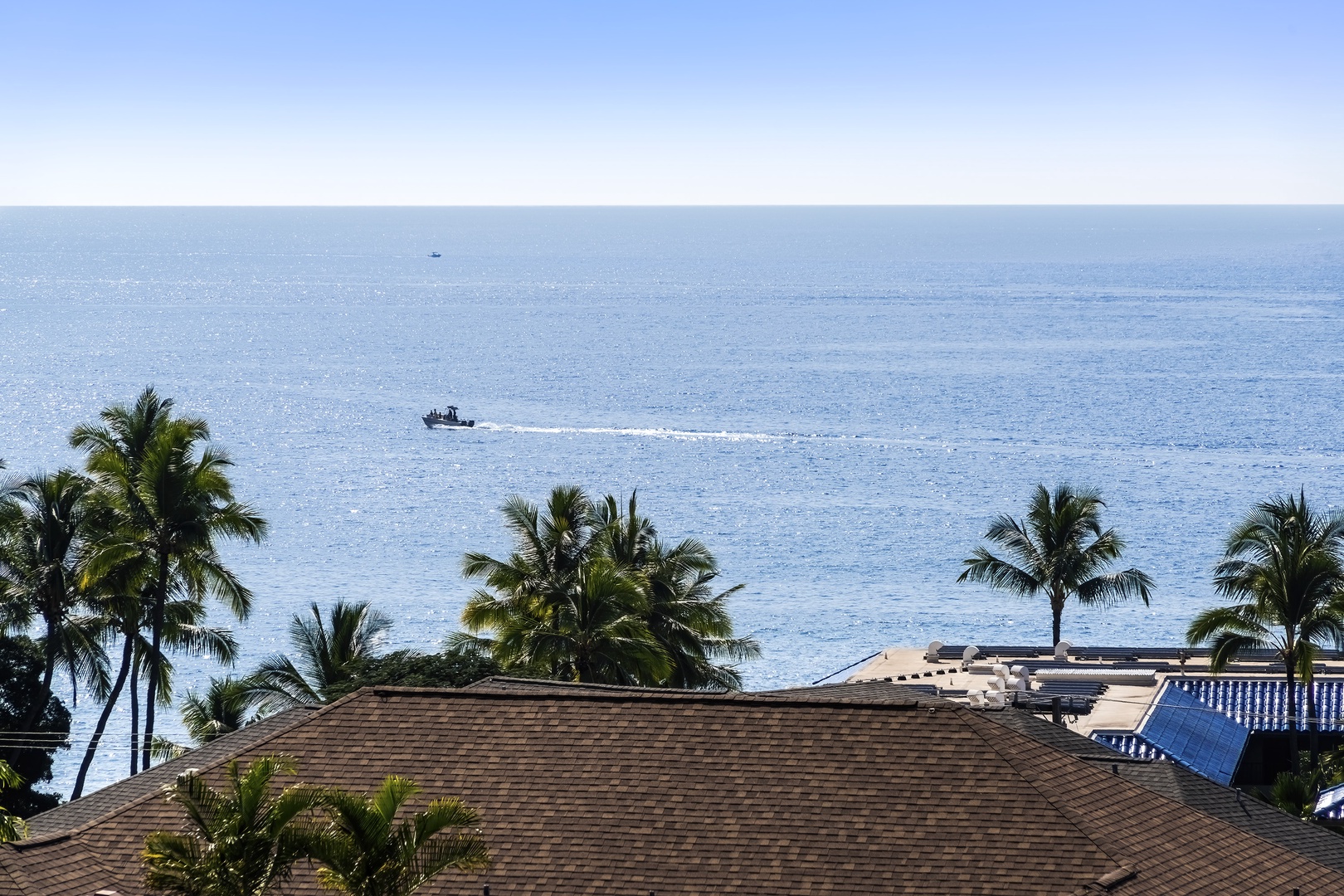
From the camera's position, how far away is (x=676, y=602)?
42562mm

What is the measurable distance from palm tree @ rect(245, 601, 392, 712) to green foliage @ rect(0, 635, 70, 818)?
264 inches

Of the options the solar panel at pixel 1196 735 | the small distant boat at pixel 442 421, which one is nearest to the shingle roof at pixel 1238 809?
the solar panel at pixel 1196 735

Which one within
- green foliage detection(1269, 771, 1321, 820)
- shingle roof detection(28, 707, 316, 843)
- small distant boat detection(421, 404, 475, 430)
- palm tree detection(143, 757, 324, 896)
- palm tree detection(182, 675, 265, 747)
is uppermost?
small distant boat detection(421, 404, 475, 430)

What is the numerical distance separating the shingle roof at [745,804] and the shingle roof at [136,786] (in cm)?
372

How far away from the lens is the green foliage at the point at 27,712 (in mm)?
41500

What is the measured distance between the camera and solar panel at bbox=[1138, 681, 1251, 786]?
40562mm

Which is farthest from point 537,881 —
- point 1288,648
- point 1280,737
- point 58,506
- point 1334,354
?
point 1334,354

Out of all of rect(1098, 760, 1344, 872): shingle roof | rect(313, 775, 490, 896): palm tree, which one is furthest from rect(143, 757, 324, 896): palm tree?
rect(1098, 760, 1344, 872): shingle roof

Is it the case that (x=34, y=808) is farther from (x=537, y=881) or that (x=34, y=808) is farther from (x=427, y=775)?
(x=537, y=881)

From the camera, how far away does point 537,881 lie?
20.0 metres

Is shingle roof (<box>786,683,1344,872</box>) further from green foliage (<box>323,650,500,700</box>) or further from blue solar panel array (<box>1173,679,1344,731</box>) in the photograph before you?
blue solar panel array (<box>1173,679,1344,731</box>)

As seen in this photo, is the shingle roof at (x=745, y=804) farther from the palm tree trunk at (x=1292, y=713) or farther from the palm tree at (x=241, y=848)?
the palm tree trunk at (x=1292, y=713)

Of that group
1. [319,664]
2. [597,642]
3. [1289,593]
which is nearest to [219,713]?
[319,664]

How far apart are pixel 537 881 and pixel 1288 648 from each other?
28.5 meters
